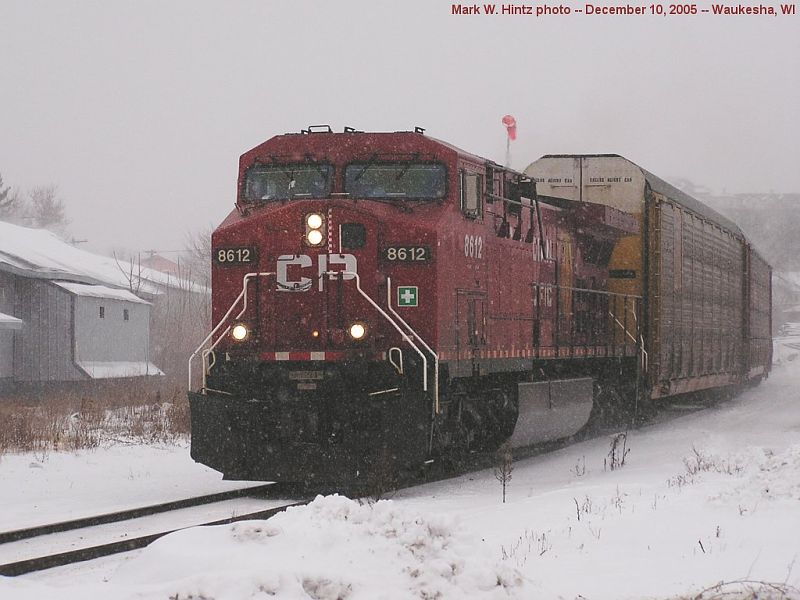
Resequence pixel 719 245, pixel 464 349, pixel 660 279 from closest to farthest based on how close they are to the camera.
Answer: pixel 464 349 < pixel 660 279 < pixel 719 245

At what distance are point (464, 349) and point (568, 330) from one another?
4228mm

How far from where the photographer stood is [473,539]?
6.49m

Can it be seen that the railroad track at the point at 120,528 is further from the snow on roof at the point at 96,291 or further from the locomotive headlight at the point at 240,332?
the snow on roof at the point at 96,291

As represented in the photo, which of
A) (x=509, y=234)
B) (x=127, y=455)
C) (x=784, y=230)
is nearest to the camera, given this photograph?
(x=509, y=234)

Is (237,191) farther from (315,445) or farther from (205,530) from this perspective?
(205,530)

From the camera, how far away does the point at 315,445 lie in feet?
35.6

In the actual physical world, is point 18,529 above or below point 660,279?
below

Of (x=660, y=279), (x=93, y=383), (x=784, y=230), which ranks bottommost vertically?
(x=93, y=383)

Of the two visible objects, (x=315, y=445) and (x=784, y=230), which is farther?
(x=784, y=230)

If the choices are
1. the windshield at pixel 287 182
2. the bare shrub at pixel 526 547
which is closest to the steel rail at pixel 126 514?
the windshield at pixel 287 182

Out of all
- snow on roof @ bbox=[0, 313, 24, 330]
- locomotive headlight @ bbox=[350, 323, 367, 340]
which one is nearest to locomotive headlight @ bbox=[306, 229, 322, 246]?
locomotive headlight @ bbox=[350, 323, 367, 340]

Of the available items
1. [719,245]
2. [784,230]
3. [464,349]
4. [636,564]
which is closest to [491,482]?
[464,349]

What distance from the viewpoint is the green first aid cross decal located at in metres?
11.4

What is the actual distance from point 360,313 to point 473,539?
5.20m
